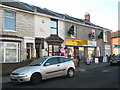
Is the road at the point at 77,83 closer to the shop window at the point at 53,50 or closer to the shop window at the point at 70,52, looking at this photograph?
the shop window at the point at 53,50

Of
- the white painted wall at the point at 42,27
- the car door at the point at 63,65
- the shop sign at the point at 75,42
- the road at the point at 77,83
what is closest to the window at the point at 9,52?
the white painted wall at the point at 42,27

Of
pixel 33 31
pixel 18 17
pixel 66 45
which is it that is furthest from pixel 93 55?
pixel 18 17

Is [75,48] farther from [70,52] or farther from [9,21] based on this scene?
[9,21]

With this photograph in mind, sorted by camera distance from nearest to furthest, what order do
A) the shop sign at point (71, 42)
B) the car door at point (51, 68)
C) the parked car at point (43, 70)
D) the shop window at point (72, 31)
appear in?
the parked car at point (43, 70)
the car door at point (51, 68)
the shop sign at point (71, 42)
the shop window at point (72, 31)

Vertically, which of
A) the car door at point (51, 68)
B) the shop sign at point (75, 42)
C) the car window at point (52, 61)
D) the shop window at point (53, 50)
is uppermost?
the shop sign at point (75, 42)

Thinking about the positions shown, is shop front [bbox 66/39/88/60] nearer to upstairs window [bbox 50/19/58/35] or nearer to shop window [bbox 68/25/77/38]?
shop window [bbox 68/25/77/38]

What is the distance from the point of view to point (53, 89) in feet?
25.7

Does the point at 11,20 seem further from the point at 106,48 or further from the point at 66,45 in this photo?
the point at 106,48

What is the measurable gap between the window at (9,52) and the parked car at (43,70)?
5.54m

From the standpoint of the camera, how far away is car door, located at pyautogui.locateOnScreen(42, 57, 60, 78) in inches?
390

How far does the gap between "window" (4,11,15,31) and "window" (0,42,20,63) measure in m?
1.62

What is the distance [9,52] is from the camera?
1549 cm

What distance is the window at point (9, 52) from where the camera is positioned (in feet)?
48.7

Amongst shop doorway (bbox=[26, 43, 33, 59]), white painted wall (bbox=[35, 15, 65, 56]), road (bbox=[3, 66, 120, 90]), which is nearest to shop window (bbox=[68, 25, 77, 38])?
white painted wall (bbox=[35, 15, 65, 56])
